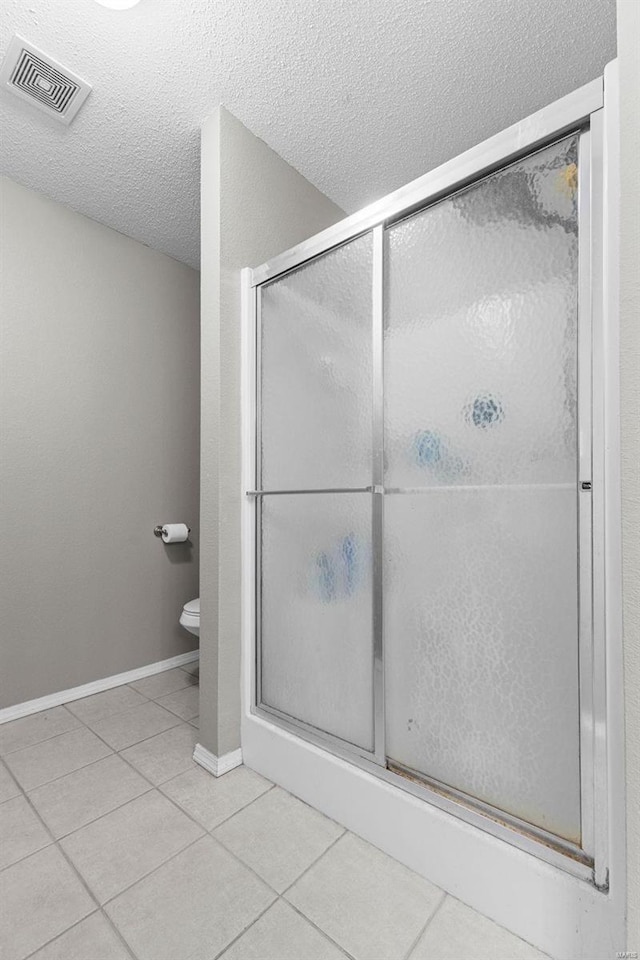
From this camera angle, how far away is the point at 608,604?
2.99 feet

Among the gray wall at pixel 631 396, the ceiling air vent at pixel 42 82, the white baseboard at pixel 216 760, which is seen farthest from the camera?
the white baseboard at pixel 216 760

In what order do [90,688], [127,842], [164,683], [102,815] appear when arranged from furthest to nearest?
[164,683] < [90,688] < [102,815] < [127,842]

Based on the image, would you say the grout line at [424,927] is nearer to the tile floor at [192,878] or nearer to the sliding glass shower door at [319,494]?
the tile floor at [192,878]

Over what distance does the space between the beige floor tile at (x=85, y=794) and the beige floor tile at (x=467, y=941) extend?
1.00 meters

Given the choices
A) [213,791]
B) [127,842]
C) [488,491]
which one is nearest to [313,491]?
[488,491]

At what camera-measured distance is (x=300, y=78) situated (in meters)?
1.63

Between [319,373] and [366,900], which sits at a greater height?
[319,373]

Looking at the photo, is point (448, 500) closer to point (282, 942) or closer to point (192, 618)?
point (282, 942)

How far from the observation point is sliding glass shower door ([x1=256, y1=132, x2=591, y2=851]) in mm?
1021

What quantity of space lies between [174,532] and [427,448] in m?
1.85

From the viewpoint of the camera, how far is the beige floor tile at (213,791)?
56.7 inches

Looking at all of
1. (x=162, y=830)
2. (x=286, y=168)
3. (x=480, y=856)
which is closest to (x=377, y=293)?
(x=286, y=168)

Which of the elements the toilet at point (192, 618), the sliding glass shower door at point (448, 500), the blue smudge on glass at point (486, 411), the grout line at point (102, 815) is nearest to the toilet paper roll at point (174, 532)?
the toilet at point (192, 618)

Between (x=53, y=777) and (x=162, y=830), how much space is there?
1.83 feet
